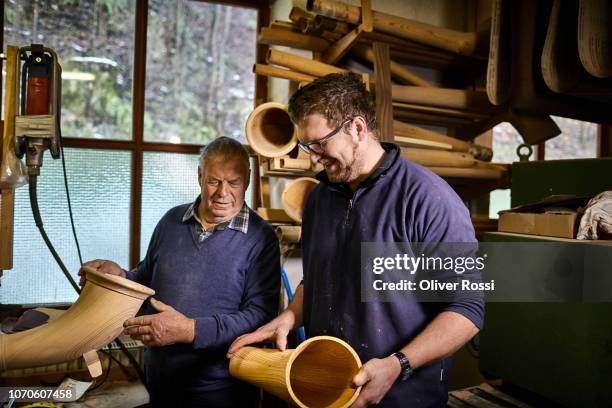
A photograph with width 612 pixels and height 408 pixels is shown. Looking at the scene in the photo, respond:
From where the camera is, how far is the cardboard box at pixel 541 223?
5.80ft

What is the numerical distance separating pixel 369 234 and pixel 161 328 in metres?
0.73

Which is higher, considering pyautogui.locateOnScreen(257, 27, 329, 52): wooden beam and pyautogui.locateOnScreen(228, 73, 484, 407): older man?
pyautogui.locateOnScreen(257, 27, 329, 52): wooden beam

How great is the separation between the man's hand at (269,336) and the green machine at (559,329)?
881 millimetres

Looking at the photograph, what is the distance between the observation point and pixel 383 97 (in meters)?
2.51

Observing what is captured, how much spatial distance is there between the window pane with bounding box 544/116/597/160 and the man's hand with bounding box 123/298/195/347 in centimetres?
342

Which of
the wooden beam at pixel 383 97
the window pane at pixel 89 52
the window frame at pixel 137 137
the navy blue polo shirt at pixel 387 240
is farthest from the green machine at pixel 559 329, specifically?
the window pane at pixel 89 52

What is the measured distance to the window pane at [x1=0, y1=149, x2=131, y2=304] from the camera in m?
2.79

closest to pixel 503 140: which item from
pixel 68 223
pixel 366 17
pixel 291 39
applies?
pixel 366 17

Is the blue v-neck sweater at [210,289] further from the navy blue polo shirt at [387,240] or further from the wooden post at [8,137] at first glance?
the wooden post at [8,137]

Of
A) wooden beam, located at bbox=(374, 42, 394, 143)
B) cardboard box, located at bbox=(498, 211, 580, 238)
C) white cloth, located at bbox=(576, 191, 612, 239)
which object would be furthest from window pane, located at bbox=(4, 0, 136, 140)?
white cloth, located at bbox=(576, 191, 612, 239)

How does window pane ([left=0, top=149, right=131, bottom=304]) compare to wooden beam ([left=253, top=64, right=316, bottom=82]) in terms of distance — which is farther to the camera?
window pane ([left=0, top=149, right=131, bottom=304])

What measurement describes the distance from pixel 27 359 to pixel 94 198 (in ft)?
5.01

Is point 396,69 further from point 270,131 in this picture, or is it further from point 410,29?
point 270,131

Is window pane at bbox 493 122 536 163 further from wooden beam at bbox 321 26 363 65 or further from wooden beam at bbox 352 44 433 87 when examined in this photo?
wooden beam at bbox 321 26 363 65
